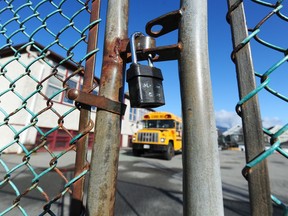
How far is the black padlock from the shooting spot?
63 cm

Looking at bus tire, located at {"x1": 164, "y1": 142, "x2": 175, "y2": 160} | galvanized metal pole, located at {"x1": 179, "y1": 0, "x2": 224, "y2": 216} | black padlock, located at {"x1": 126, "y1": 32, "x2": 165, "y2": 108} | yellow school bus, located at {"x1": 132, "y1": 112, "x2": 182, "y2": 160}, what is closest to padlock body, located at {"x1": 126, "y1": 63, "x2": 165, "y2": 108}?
black padlock, located at {"x1": 126, "y1": 32, "x2": 165, "y2": 108}

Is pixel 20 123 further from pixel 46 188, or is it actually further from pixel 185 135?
pixel 185 135

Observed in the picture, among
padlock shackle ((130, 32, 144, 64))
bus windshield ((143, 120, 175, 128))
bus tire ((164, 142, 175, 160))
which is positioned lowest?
bus tire ((164, 142, 175, 160))

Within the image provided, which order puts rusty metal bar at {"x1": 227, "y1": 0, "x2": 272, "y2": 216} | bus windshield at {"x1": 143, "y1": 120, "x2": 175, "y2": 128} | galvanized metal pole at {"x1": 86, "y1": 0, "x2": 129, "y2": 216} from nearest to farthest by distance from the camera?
rusty metal bar at {"x1": 227, "y1": 0, "x2": 272, "y2": 216} → galvanized metal pole at {"x1": 86, "y1": 0, "x2": 129, "y2": 216} → bus windshield at {"x1": 143, "y1": 120, "x2": 175, "y2": 128}

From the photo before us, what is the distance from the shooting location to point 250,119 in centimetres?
51

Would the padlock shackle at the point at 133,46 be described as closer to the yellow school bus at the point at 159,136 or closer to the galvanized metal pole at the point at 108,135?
the galvanized metal pole at the point at 108,135

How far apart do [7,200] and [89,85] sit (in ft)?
12.6

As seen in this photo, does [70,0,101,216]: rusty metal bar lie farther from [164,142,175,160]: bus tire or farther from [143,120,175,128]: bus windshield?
[143,120,175,128]: bus windshield

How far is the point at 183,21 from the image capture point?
0.60m

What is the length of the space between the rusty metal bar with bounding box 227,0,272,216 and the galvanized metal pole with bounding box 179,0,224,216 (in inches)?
3.4

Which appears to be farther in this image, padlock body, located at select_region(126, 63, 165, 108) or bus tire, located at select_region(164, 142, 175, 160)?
bus tire, located at select_region(164, 142, 175, 160)

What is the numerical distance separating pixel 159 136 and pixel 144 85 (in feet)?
31.8

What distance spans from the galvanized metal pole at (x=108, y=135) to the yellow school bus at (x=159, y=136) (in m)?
9.63

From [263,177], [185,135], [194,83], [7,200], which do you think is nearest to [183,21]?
[194,83]
